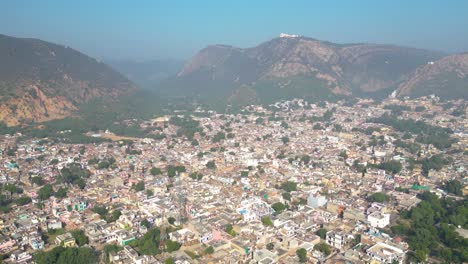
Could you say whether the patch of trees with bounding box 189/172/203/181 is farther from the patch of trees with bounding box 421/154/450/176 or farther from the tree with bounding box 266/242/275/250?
the patch of trees with bounding box 421/154/450/176

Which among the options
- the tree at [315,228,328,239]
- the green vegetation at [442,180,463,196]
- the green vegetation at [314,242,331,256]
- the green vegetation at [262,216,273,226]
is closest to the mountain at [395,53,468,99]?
the green vegetation at [442,180,463,196]

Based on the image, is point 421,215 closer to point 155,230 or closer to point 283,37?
point 155,230

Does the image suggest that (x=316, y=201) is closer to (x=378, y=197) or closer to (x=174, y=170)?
(x=378, y=197)

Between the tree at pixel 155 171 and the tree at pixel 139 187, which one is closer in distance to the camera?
the tree at pixel 139 187

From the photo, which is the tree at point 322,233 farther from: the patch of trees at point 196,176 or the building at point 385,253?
the patch of trees at point 196,176

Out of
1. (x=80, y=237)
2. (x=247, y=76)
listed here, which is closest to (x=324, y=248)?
(x=80, y=237)

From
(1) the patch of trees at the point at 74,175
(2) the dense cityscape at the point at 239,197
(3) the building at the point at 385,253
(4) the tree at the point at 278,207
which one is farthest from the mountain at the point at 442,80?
(1) the patch of trees at the point at 74,175

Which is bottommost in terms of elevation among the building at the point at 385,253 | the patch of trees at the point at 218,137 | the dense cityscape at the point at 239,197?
the patch of trees at the point at 218,137
